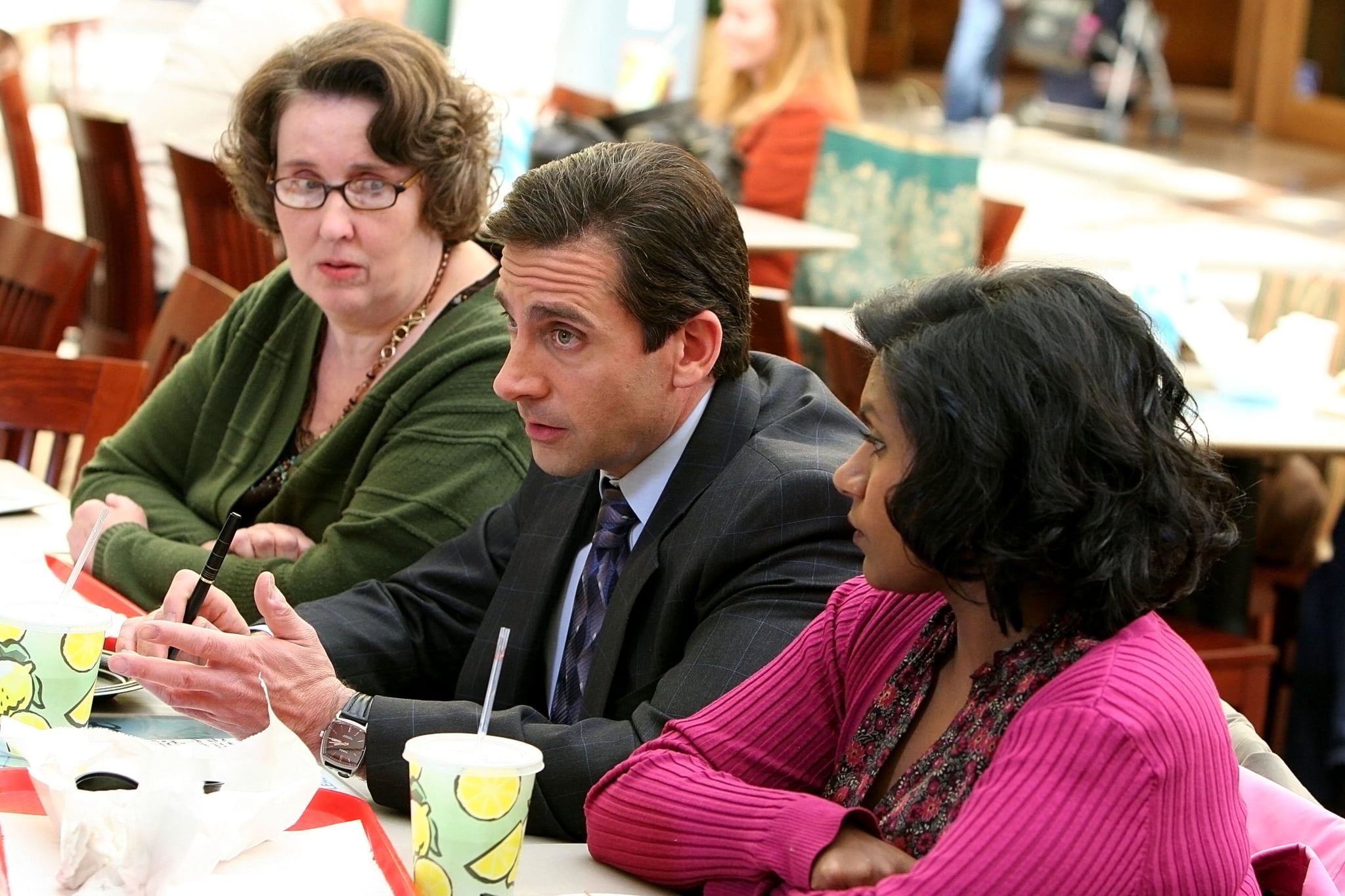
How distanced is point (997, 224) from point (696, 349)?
3543 mm

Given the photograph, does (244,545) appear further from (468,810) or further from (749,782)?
(468,810)

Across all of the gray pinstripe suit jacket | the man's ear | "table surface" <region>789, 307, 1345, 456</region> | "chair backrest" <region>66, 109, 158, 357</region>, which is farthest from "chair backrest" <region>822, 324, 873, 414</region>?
"chair backrest" <region>66, 109, 158, 357</region>

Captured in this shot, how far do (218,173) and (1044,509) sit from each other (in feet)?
11.1

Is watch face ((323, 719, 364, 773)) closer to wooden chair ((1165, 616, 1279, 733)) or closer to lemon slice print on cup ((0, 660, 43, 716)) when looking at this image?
lemon slice print on cup ((0, 660, 43, 716))

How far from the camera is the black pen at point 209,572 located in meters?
1.64

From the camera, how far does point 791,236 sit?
201 inches

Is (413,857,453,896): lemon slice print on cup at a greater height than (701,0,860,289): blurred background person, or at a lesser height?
lesser

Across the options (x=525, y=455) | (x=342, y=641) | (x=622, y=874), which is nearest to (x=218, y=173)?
(x=525, y=455)

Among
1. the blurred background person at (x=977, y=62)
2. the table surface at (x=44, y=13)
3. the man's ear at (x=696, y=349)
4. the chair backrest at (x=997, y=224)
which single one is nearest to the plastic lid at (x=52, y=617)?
the man's ear at (x=696, y=349)

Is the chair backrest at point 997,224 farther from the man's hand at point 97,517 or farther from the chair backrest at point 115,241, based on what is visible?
the man's hand at point 97,517

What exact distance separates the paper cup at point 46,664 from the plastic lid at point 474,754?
1.43ft

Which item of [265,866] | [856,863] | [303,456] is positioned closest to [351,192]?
[303,456]

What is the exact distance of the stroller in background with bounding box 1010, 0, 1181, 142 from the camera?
1331 centimetres

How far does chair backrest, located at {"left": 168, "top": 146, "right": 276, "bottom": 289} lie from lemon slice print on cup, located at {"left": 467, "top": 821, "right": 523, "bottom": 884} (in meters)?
3.26
